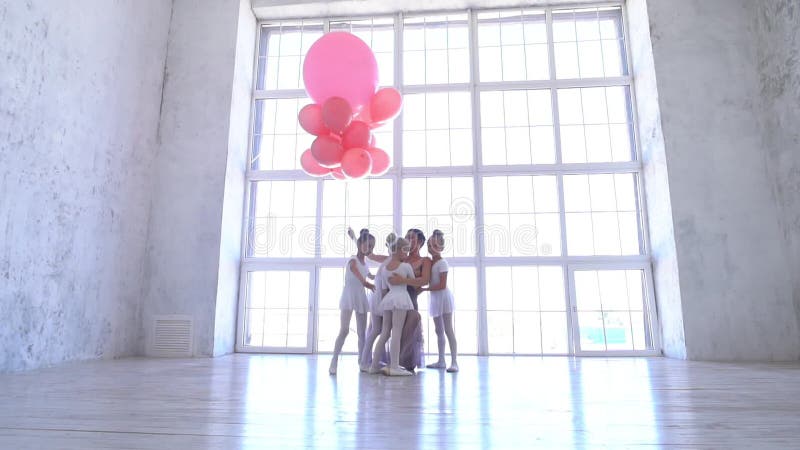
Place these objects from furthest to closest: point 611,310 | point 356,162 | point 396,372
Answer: point 611,310
point 356,162
point 396,372

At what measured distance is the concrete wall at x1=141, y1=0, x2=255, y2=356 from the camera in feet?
17.9

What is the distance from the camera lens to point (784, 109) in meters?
4.98

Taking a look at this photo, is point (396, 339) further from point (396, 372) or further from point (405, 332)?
point (405, 332)

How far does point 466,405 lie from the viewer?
2.22 meters

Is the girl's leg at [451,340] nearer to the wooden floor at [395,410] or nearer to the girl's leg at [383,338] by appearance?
the wooden floor at [395,410]

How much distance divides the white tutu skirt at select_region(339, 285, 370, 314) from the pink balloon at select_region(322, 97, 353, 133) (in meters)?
1.38

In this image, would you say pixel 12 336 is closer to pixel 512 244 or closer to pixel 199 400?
pixel 199 400

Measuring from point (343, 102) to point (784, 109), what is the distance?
4.92 m

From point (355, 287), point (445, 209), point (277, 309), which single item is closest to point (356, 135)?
point (355, 287)

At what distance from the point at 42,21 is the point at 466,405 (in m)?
4.73

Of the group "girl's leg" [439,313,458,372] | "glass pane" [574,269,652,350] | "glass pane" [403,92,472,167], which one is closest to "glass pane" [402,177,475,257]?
"glass pane" [403,92,472,167]

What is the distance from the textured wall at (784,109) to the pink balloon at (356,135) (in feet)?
15.2

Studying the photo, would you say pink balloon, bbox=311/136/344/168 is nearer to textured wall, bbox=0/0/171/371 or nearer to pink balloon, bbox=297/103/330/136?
pink balloon, bbox=297/103/330/136

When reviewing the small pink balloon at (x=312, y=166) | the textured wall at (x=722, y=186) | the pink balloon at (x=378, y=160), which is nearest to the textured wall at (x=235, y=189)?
the small pink balloon at (x=312, y=166)
